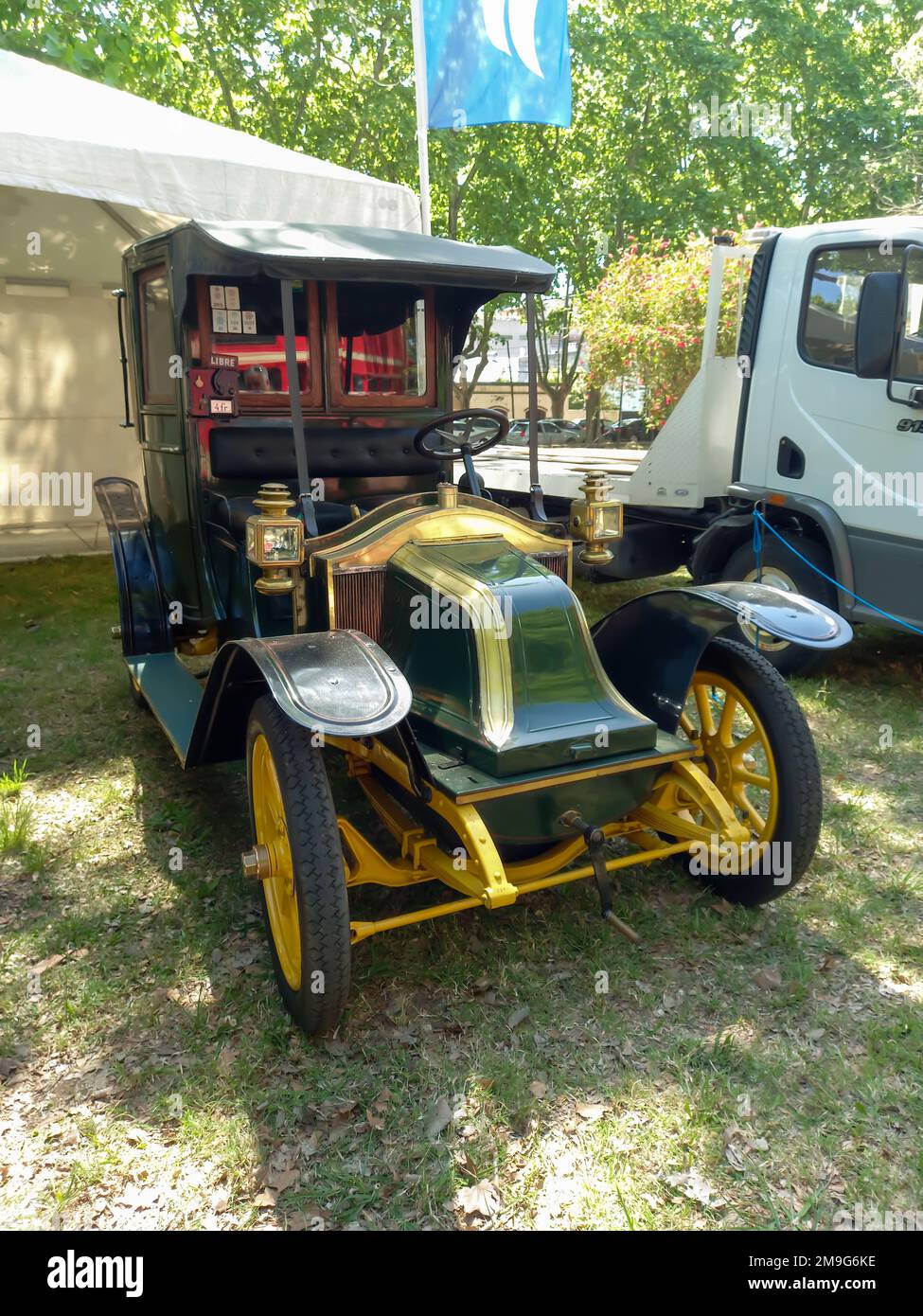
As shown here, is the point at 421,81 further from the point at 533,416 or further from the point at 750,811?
the point at 750,811

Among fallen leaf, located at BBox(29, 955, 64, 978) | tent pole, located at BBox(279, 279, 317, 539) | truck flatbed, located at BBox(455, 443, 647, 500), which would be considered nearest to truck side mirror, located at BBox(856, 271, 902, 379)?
truck flatbed, located at BBox(455, 443, 647, 500)

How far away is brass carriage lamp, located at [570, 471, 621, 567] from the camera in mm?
3658

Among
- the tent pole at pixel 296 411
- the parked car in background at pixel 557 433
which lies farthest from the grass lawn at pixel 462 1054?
the parked car in background at pixel 557 433

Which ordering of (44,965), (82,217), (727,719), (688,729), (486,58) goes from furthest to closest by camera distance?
(82,217), (486,58), (688,729), (727,719), (44,965)

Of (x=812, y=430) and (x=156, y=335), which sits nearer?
(x=156, y=335)

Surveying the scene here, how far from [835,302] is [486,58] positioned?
3.60 m

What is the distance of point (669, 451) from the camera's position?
613 centimetres

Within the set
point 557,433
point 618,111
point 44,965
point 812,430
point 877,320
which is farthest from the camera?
point 618,111

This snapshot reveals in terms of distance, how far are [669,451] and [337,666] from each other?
4166mm

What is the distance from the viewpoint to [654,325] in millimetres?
7453

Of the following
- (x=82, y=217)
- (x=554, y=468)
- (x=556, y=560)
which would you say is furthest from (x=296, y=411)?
(x=82, y=217)
